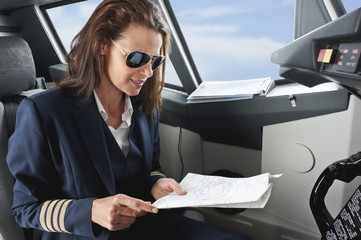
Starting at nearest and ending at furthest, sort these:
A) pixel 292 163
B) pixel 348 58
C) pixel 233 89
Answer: pixel 348 58 → pixel 292 163 → pixel 233 89

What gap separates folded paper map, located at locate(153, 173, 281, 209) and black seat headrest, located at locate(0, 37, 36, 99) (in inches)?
32.1

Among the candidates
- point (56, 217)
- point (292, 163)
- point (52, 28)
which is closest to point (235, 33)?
point (292, 163)

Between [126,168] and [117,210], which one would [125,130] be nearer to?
[126,168]

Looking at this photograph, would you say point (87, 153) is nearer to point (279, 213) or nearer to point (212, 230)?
point (212, 230)

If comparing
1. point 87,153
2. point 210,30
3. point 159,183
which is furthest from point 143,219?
point 210,30

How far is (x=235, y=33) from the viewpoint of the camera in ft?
6.19

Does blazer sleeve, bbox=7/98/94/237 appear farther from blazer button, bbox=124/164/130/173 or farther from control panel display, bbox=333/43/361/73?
control panel display, bbox=333/43/361/73

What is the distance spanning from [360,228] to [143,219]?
86 cm

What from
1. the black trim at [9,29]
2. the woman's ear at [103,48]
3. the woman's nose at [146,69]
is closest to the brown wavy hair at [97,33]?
the woman's ear at [103,48]

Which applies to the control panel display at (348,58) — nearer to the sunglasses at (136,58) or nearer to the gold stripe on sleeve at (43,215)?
the sunglasses at (136,58)

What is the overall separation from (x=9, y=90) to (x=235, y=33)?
4.12 feet

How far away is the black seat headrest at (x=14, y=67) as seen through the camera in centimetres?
130

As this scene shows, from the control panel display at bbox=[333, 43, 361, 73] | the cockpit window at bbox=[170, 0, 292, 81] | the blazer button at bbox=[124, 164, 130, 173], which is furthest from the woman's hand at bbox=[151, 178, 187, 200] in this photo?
the cockpit window at bbox=[170, 0, 292, 81]

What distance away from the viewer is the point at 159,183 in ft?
4.45
